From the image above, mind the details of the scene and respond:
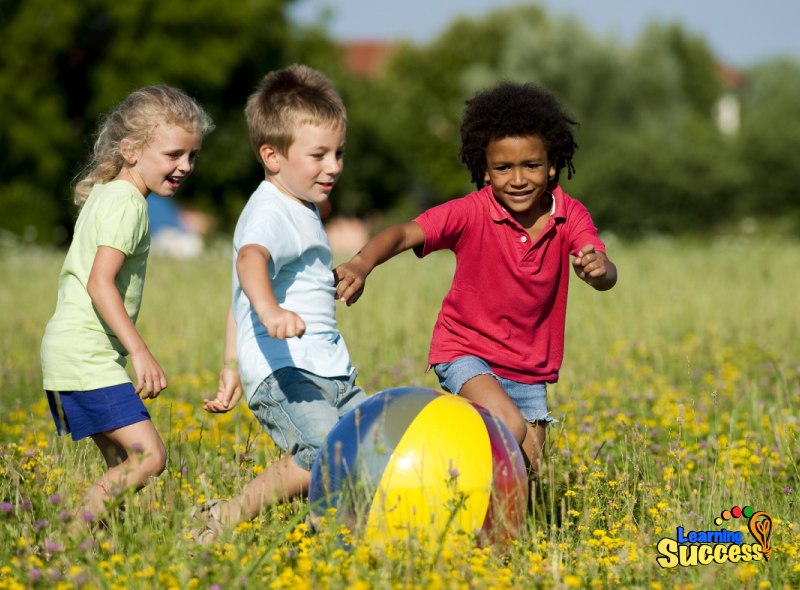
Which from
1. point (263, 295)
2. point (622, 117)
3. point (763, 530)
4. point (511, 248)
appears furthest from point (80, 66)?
point (763, 530)

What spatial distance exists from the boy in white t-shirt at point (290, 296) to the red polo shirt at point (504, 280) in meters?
0.75

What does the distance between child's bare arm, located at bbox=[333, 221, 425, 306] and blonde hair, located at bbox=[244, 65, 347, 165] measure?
56cm

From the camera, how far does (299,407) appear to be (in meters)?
3.80

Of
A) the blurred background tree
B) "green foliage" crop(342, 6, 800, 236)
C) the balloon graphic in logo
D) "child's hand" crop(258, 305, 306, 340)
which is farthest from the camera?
"green foliage" crop(342, 6, 800, 236)

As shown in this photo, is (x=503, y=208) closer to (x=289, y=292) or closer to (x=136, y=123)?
(x=289, y=292)

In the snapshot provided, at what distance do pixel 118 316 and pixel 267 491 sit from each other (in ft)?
3.19

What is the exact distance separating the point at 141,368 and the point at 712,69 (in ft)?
212

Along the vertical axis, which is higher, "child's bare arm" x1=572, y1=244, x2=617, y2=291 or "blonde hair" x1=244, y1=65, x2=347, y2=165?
"blonde hair" x1=244, y1=65, x2=347, y2=165

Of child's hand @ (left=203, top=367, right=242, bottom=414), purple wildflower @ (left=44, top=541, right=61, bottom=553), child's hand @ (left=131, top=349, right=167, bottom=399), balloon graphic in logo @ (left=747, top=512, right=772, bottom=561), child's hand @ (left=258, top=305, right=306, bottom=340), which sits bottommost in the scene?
balloon graphic in logo @ (left=747, top=512, right=772, bottom=561)

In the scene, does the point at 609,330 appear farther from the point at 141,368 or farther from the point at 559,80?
the point at 559,80

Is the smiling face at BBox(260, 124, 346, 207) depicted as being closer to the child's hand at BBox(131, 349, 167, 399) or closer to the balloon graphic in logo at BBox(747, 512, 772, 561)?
the child's hand at BBox(131, 349, 167, 399)

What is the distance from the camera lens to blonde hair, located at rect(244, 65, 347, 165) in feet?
13.1

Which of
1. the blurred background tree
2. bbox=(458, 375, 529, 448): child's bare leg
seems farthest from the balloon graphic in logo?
the blurred background tree

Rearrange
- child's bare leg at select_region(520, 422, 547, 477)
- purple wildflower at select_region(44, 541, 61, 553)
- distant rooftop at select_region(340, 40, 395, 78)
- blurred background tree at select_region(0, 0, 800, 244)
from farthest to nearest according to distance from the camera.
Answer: distant rooftop at select_region(340, 40, 395, 78) → blurred background tree at select_region(0, 0, 800, 244) → child's bare leg at select_region(520, 422, 547, 477) → purple wildflower at select_region(44, 541, 61, 553)
